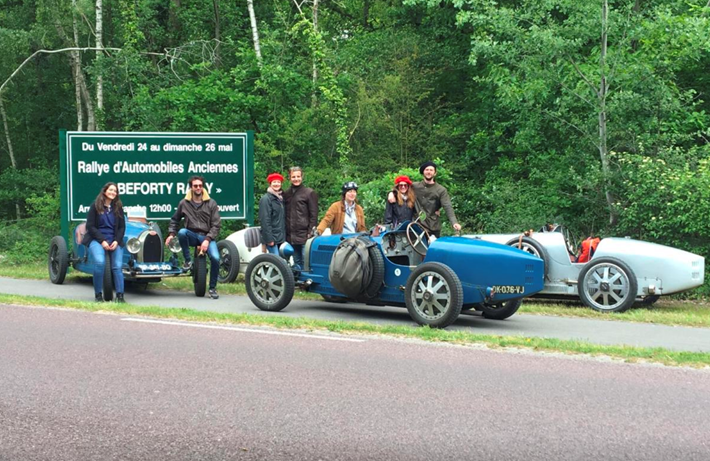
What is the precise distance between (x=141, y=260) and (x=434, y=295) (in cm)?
615

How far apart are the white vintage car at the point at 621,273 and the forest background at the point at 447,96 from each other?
2525mm

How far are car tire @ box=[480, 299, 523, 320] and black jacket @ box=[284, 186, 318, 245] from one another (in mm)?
3255

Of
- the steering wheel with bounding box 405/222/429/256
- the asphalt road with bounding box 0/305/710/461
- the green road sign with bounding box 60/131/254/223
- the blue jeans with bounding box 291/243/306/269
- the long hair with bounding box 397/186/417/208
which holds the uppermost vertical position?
the green road sign with bounding box 60/131/254/223

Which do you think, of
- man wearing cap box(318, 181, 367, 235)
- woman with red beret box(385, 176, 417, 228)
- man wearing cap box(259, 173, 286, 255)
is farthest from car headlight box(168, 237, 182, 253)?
woman with red beret box(385, 176, 417, 228)

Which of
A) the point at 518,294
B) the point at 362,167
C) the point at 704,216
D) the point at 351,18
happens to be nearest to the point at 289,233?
the point at 518,294

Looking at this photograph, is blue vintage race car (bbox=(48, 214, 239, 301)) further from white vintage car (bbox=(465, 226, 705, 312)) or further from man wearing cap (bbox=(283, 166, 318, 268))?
white vintage car (bbox=(465, 226, 705, 312))

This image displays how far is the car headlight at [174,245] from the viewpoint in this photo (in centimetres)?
1435

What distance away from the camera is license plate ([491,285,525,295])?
10.2 meters

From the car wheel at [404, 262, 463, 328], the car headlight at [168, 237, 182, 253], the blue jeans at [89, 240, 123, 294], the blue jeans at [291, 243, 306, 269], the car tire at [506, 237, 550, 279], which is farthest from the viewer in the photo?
the car headlight at [168, 237, 182, 253]

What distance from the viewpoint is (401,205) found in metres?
13.0

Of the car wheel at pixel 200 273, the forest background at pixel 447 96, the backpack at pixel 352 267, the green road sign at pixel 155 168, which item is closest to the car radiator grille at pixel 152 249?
the car wheel at pixel 200 273

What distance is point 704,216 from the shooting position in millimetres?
14305

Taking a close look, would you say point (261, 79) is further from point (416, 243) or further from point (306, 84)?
point (416, 243)

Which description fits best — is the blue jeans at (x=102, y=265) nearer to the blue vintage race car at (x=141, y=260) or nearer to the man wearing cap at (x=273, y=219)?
the blue vintage race car at (x=141, y=260)
